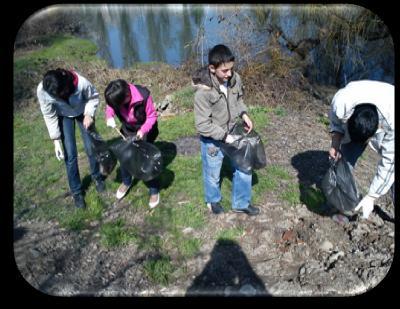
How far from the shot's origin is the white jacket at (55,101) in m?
3.09

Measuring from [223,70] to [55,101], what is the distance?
154 cm

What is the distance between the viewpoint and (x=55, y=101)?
3.12 meters

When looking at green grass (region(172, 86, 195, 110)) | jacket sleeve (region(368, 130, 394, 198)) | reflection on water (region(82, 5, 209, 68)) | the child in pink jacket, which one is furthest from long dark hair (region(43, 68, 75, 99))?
reflection on water (region(82, 5, 209, 68))

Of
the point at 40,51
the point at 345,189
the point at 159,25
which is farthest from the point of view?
the point at 40,51

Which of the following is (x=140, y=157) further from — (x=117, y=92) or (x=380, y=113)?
(x=380, y=113)

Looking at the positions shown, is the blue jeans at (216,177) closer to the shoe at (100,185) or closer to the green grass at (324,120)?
the shoe at (100,185)

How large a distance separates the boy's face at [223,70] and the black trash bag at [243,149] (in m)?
0.49

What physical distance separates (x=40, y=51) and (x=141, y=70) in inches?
164

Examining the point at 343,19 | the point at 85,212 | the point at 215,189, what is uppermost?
the point at 343,19

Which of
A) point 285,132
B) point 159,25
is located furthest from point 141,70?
point 285,132

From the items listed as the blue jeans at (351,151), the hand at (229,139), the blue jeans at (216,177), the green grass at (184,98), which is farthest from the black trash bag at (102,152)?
the green grass at (184,98)

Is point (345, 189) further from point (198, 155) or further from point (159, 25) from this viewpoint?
point (159, 25)

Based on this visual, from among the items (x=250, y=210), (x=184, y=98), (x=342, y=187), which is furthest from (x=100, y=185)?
(x=184, y=98)

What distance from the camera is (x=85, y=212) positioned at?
145 inches
